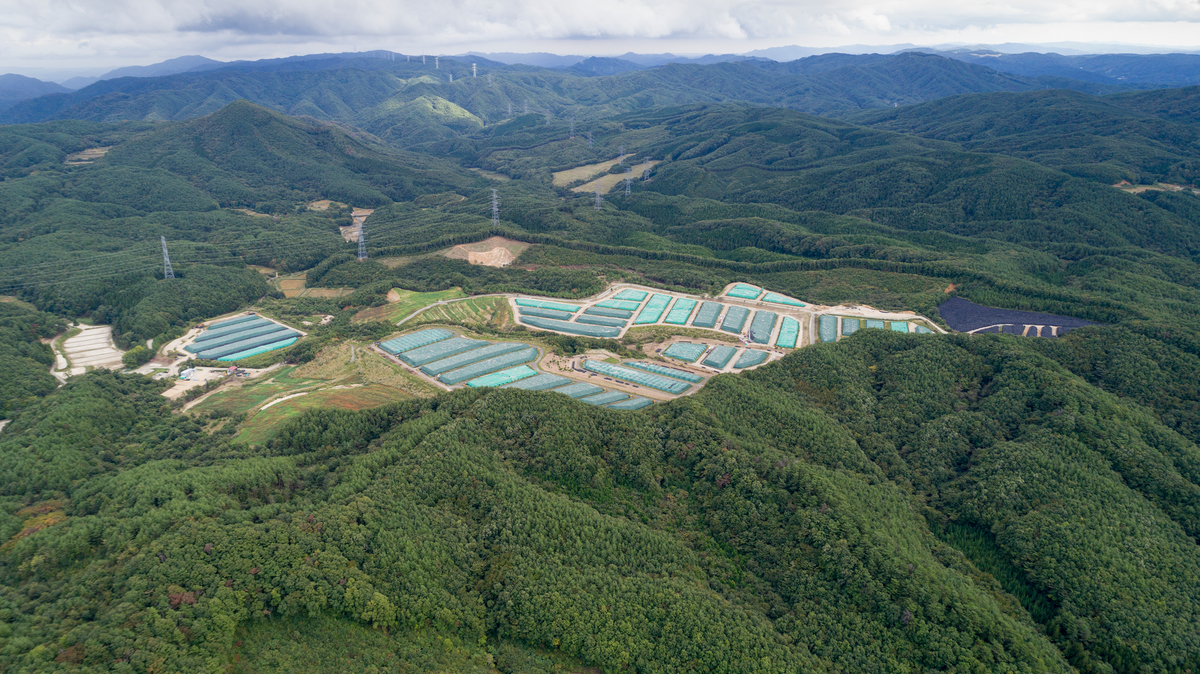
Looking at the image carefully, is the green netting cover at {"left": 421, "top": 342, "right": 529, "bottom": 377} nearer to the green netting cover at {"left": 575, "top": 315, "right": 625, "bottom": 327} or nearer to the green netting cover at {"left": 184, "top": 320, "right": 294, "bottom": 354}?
the green netting cover at {"left": 575, "top": 315, "right": 625, "bottom": 327}

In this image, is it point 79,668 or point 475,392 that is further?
point 475,392

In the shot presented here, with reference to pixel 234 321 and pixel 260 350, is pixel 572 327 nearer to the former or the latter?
pixel 260 350

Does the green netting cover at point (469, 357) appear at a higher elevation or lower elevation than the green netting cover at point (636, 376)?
higher

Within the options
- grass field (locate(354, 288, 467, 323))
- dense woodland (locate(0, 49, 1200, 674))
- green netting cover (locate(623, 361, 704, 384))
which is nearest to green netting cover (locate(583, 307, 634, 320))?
dense woodland (locate(0, 49, 1200, 674))

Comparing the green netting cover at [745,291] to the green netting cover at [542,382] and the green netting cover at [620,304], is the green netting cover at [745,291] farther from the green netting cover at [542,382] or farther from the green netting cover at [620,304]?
the green netting cover at [542,382]

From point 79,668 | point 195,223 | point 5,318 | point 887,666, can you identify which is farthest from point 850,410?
point 195,223

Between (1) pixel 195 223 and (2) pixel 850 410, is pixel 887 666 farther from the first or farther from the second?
(1) pixel 195 223

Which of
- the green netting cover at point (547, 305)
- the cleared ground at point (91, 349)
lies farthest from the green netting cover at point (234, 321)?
the green netting cover at point (547, 305)

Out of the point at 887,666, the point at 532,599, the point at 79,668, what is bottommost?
the point at 887,666
